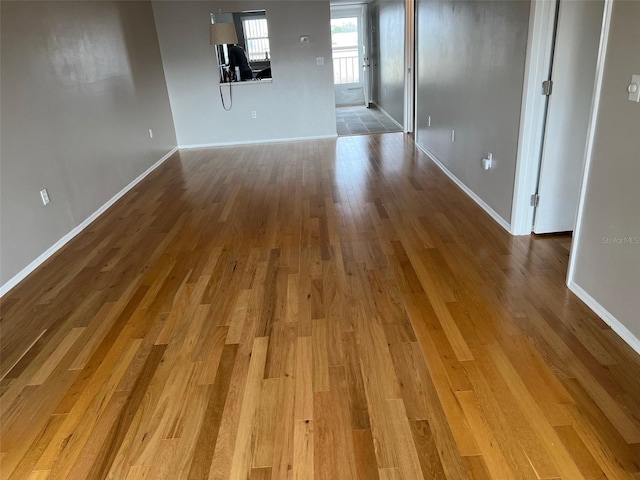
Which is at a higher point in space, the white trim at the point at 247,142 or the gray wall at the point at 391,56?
the gray wall at the point at 391,56

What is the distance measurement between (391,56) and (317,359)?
6660 millimetres

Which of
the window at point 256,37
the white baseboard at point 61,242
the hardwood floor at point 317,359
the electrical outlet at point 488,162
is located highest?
the window at point 256,37

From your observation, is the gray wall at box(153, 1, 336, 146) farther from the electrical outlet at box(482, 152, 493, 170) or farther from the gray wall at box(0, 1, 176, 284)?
the electrical outlet at box(482, 152, 493, 170)

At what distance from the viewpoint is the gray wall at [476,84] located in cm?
296

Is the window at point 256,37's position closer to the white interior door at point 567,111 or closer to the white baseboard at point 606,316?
the white interior door at point 567,111

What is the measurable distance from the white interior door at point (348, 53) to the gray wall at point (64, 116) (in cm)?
564

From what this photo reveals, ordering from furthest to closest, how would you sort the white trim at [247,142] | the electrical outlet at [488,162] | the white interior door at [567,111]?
the white trim at [247,142]
the electrical outlet at [488,162]
the white interior door at [567,111]

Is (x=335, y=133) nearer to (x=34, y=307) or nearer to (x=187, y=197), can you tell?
(x=187, y=197)

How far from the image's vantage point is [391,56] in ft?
24.4

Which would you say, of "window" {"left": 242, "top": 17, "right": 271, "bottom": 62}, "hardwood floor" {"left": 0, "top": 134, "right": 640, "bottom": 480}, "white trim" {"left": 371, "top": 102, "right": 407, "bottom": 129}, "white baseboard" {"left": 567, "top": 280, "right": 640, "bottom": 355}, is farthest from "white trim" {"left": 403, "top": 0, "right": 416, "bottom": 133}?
"white baseboard" {"left": 567, "top": 280, "right": 640, "bottom": 355}

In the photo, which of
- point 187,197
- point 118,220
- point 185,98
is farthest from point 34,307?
point 185,98

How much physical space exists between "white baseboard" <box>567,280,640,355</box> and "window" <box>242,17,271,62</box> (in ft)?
18.1

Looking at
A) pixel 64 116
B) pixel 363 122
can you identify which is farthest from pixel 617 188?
pixel 363 122

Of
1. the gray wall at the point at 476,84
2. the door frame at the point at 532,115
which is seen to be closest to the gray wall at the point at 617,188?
the door frame at the point at 532,115
